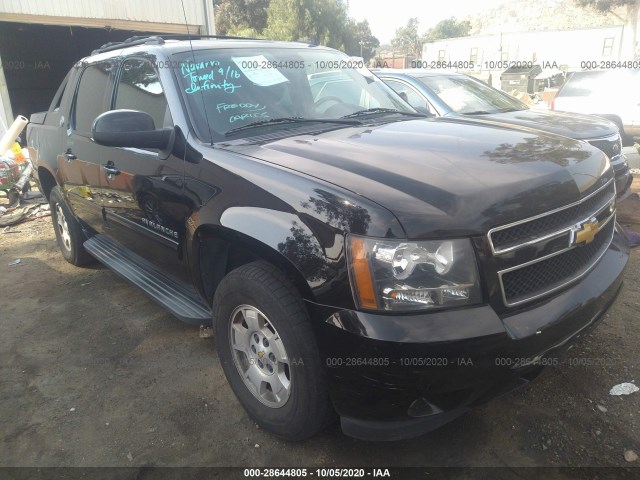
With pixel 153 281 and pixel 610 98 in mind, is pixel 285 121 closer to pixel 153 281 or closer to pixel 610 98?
pixel 153 281

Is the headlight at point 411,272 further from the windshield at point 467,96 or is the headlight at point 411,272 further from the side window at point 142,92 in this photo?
the windshield at point 467,96

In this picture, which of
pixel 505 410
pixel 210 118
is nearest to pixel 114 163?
pixel 210 118

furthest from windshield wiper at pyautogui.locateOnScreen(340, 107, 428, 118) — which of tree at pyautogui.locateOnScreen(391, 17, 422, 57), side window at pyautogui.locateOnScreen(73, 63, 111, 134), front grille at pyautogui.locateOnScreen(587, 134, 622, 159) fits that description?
tree at pyautogui.locateOnScreen(391, 17, 422, 57)

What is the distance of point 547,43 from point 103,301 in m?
47.2

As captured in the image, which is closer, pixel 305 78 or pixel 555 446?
pixel 555 446

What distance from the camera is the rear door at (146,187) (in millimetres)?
2754

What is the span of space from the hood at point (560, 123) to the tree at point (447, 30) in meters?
90.7

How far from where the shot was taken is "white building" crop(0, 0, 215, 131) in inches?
381

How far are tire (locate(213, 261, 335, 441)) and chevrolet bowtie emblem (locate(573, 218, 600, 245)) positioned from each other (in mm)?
1241

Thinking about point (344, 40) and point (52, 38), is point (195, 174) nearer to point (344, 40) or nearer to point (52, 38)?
point (52, 38)

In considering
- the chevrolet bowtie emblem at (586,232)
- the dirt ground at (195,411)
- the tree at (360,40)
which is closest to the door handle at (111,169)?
the dirt ground at (195,411)

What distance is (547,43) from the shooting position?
42.2m

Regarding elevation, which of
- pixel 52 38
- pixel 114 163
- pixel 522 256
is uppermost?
pixel 52 38

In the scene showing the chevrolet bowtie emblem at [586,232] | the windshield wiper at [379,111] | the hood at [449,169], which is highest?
the windshield wiper at [379,111]
